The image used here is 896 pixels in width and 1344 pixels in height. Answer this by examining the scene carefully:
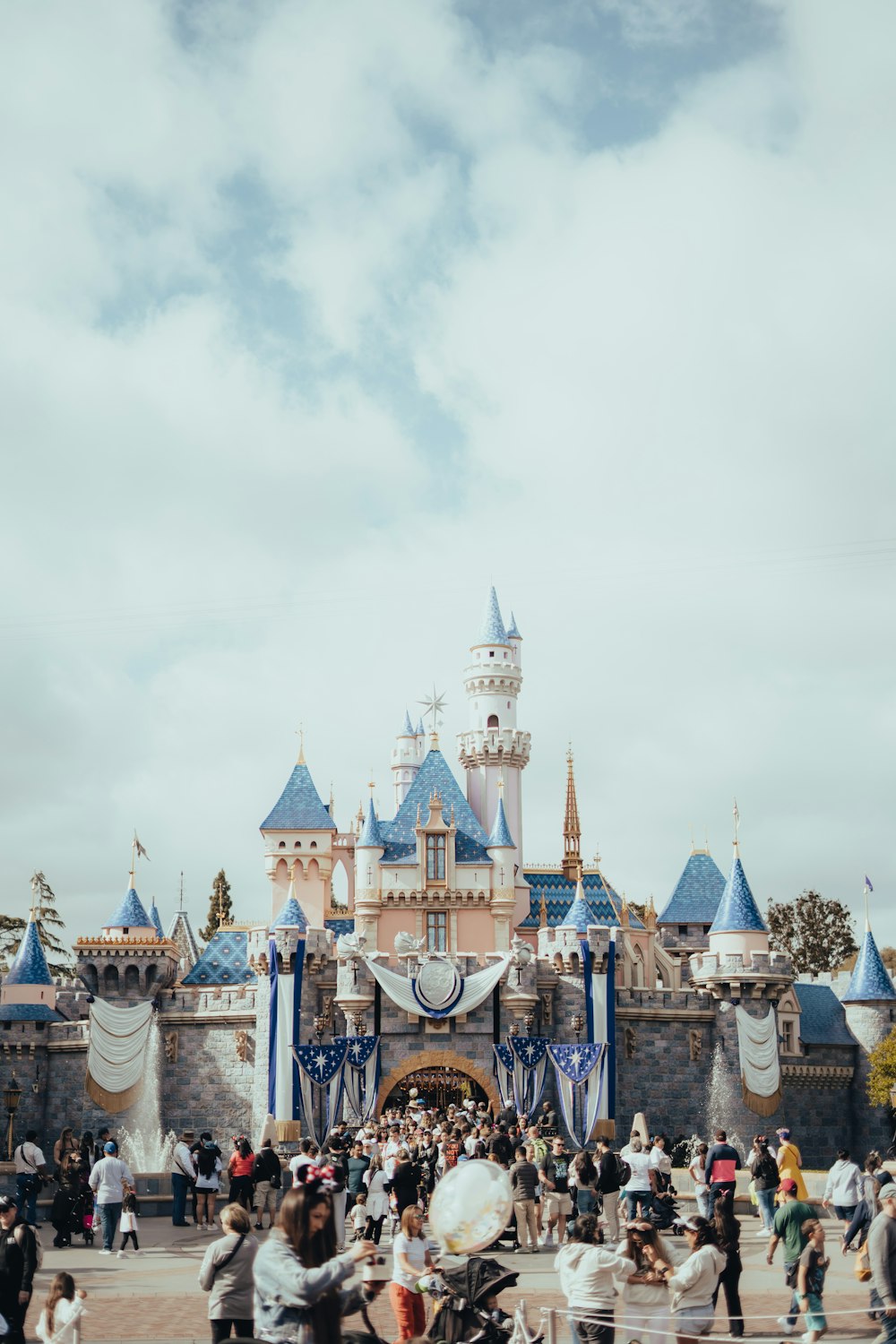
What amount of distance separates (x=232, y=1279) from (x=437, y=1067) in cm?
2938

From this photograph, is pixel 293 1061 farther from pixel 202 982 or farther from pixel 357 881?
pixel 202 982

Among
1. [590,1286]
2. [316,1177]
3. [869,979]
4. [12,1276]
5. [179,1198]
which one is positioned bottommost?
[179,1198]

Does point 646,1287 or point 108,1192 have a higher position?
point 108,1192

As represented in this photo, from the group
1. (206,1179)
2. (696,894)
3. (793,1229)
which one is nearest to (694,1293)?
(793,1229)

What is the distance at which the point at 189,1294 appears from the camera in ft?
55.4

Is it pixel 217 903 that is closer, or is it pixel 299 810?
pixel 299 810

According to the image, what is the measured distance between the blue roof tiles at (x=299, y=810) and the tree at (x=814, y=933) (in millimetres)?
24102

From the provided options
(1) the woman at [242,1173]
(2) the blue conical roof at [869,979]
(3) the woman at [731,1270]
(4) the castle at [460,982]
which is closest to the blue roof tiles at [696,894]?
(4) the castle at [460,982]

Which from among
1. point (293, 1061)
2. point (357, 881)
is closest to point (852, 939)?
point (357, 881)

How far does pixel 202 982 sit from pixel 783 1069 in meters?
16.5

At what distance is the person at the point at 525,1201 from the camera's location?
65.8ft

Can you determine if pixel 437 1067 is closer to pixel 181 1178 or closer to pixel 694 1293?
pixel 181 1178

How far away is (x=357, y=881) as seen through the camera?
4397cm

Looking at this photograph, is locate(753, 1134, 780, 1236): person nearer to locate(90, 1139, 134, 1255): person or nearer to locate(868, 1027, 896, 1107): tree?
locate(90, 1139, 134, 1255): person
